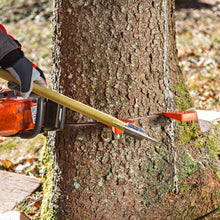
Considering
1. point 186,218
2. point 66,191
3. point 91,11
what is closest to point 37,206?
point 66,191

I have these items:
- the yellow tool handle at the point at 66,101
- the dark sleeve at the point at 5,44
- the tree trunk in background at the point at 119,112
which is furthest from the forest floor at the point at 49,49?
the dark sleeve at the point at 5,44

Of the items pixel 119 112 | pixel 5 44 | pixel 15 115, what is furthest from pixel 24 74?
pixel 119 112

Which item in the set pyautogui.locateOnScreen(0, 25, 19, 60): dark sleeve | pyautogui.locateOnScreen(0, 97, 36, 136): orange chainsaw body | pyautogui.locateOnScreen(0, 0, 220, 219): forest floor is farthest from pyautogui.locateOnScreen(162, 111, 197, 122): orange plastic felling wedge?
pyautogui.locateOnScreen(0, 0, 220, 219): forest floor

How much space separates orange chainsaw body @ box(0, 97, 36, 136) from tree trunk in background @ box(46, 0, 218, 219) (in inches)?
11.1

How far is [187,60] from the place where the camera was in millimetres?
5125

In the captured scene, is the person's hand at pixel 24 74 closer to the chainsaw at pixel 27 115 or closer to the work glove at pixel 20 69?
the work glove at pixel 20 69

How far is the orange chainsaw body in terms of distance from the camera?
5.81 ft

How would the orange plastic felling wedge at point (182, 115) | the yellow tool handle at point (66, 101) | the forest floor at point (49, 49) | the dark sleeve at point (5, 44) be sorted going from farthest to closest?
the forest floor at point (49, 49) < the orange plastic felling wedge at point (182, 115) < the yellow tool handle at point (66, 101) < the dark sleeve at point (5, 44)

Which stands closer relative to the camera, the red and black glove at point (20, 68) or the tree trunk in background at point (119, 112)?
the red and black glove at point (20, 68)

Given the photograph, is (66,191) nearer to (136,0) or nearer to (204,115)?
(136,0)

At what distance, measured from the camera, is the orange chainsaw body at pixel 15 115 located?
5.81ft

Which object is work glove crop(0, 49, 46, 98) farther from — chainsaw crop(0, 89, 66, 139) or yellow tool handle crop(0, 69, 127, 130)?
chainsaw crop(0, 89, 66, 139)

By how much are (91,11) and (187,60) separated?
3.65 metres

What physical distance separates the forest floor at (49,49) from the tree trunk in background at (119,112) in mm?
872
